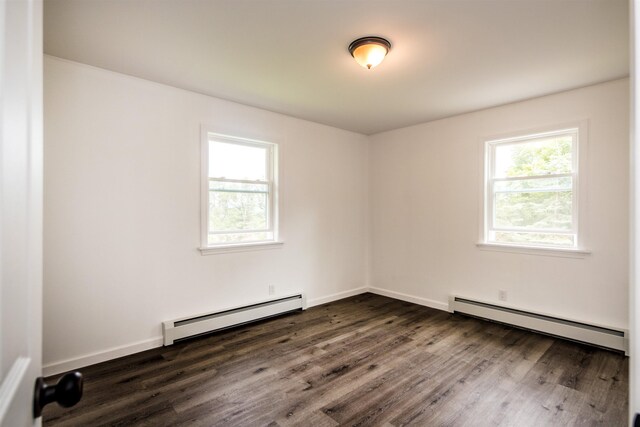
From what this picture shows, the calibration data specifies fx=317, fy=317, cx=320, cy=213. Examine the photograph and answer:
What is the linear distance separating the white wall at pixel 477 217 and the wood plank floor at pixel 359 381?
569 mm

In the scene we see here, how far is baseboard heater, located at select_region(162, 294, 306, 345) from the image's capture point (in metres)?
3.25

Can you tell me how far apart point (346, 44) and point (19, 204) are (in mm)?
2398

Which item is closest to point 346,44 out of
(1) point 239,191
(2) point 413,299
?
(1) point 239,191

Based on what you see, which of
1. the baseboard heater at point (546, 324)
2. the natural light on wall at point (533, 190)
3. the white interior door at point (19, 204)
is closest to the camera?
the white interior door at point (19, 204)

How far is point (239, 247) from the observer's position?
3822 millimetres

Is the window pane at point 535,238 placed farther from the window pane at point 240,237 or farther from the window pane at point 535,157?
the window pane at point 240,237

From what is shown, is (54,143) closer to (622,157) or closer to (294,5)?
(294,5)

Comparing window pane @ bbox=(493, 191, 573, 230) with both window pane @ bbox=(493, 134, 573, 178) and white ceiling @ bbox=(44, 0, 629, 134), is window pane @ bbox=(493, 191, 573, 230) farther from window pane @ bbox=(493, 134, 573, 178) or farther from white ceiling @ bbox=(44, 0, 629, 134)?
white ceiling @ bbox=(44, 0, 629, 134)

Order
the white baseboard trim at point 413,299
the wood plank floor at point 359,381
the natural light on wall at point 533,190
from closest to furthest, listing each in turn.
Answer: the wood plank floor at point 359,381 → the natural light on wall at point 533,190 → the white baseboard trim at point 413,299

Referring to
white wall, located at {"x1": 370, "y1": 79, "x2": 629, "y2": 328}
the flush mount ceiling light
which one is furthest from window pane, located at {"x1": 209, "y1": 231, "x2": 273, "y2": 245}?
the flush mount ceiling light

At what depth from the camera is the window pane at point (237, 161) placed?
3.72 metres

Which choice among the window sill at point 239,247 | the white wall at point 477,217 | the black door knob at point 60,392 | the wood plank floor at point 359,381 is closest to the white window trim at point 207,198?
the window sill at point 239,247

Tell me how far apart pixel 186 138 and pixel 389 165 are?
10.1 ft

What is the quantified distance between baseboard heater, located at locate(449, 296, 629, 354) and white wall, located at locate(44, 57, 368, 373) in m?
2.44
